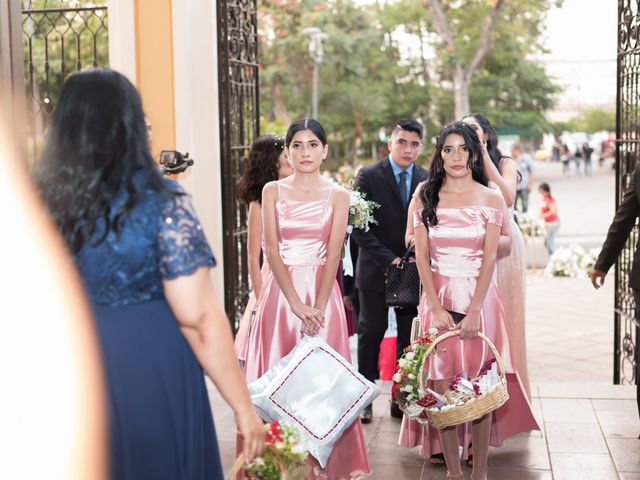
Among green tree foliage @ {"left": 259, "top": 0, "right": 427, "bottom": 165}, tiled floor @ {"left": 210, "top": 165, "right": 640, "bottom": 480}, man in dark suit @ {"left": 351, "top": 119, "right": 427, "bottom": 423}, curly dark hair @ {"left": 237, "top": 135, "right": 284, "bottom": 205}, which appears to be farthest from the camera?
green tree foliage @ {"left": 259, "top": 0, "right": 427, "bottom": 165}

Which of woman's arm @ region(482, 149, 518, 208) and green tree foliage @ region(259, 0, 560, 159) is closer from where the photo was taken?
woman's arm @ region(482, 149, 518, 208)

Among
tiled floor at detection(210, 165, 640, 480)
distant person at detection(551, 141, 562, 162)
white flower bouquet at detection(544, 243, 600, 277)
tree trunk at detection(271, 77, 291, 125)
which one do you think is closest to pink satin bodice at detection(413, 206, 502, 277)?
tiled floor at detection(210, 165, 640, 480)

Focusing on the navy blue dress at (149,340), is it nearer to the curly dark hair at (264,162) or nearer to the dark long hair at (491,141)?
the curly dark hair at (264,162)

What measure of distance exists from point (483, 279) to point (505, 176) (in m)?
1.59

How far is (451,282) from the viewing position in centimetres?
491

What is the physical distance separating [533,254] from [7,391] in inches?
540

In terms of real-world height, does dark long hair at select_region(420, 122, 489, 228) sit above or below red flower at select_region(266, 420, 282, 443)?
above

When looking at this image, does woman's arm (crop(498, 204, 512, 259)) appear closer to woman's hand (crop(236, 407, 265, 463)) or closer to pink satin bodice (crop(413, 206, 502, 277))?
pink satin bodice (crop(413, 206, 502, 277))

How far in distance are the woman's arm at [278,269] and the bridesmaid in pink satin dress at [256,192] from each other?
1.16ft

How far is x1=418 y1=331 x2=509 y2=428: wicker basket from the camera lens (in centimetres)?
430

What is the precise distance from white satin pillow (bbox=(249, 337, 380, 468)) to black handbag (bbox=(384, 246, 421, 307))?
4.21 feet

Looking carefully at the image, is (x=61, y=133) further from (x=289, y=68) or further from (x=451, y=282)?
(x=289, y=68)

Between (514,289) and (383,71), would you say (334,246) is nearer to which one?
(514,289)

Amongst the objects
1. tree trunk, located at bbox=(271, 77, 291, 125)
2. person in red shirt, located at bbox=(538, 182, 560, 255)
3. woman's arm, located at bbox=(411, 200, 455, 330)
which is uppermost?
tree trunk, located at bbox=(271, 77, 291, 125)
